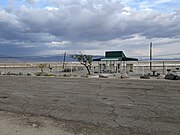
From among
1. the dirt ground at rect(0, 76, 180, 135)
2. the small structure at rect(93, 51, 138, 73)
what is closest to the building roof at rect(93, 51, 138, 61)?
the small structure at rect(93, 51, 138, 73)

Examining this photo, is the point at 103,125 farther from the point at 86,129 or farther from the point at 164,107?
the point at 164,107

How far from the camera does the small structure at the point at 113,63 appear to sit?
37.2 metres

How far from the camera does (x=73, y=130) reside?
6.37m

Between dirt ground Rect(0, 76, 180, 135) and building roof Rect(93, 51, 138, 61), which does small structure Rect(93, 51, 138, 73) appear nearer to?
building roof Rect(93, 51, 138, 61)

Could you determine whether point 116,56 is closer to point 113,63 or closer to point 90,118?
point 113,63

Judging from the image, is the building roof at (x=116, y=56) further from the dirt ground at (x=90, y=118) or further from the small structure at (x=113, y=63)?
the dirt ground at (x=90, y=118)

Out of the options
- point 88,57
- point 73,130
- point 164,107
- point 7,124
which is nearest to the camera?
point 73,130

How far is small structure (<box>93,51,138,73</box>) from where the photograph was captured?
37200mm

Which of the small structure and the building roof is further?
the small structure

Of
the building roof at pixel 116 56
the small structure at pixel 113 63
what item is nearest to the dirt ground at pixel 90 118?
the building roof at pixel 116 56

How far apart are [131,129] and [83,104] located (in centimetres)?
372

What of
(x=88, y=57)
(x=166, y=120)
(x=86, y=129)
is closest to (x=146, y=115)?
(x=166, y=120)

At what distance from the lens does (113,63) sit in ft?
136

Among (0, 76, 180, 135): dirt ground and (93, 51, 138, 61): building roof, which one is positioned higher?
(93, 51, 138, 61): building roof
